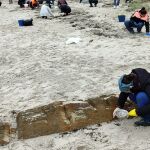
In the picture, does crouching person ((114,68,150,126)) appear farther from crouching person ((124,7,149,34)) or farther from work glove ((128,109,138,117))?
crouching person ((124,7,149,34))

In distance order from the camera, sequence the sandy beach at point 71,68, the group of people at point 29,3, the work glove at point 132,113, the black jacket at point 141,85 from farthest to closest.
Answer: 1. the group of people at point 29,3
2. the work glove at point 132,113
3. the sandy beach at point 71,68
4. the black jacket at point 141,85

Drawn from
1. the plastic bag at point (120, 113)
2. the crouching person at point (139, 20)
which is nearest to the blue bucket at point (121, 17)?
the crouching person at point (139, 20)

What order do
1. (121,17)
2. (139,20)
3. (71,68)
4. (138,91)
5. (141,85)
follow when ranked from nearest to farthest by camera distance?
(141,85), (138,91), (71,68), (139,20), (121,17)

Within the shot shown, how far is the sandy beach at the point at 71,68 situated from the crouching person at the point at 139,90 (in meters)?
0.26

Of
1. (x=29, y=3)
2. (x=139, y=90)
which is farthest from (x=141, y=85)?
(x=29, y=3)

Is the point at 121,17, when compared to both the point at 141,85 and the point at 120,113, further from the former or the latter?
the point at 141,85

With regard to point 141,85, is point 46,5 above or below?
above

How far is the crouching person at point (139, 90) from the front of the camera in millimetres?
5375

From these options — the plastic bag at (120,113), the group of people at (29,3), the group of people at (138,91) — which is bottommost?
the plastic bag at (120,113)

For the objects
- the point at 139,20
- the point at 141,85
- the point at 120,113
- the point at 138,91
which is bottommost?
the point at 120,113

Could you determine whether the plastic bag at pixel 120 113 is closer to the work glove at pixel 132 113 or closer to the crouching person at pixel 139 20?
the work glove at pixel 132 113

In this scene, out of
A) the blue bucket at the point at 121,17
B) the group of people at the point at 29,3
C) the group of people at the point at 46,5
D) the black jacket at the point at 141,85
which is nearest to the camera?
the black jacket at the point at 141,85

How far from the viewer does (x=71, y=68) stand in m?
8.69

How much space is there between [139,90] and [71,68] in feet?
11.0
